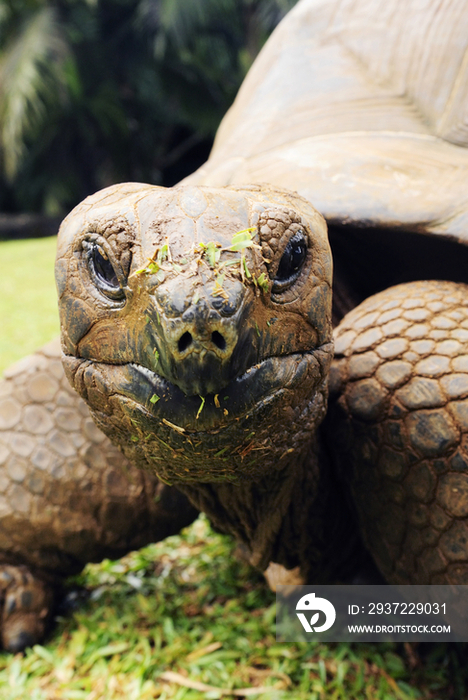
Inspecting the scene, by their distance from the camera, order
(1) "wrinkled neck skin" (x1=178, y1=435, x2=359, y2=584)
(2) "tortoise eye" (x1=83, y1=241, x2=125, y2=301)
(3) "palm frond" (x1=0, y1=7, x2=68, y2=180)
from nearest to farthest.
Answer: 1. (2) "tortoise eye" (x1=83, y1=241, x2=125, y2=301)
2. (1) "wrinkled neck skin" (x1=178, y1=435, x2=359, y2=584)
3. (3) "palm frond" (x1=0, y1=7, x2=68, y2=180)

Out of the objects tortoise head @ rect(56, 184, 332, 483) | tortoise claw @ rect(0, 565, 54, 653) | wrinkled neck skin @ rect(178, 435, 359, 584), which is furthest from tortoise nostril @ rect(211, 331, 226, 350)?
tortoise claw @ rect(0, 565, 54, 653)

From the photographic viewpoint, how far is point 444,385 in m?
1.40

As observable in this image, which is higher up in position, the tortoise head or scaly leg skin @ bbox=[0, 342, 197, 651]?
the tortoise head

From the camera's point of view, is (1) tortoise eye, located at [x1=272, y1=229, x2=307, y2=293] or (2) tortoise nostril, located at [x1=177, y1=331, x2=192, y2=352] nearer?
(2) tortoise nostril, located at [x1=177, y1=331, x2=192, y2=352]

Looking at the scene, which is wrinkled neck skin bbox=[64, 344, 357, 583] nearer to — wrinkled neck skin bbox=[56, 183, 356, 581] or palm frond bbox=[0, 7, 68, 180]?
wrinkled neck skin bbox=[56, 183, 356, 581]

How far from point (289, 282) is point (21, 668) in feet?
4.76

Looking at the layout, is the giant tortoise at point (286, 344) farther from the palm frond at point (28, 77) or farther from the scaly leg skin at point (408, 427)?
the palm frond at point (28, 77)

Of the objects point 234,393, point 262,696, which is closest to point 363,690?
point 262,696

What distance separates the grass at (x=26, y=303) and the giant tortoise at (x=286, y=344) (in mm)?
2343

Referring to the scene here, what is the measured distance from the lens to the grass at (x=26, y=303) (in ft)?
15.4

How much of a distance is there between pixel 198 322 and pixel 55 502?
1169 millimetres

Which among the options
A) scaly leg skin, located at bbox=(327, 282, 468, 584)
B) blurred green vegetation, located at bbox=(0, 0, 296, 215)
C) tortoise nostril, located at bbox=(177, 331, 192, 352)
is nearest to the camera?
tortoise nostril, located at bbox=(177, 331, 192, 352)

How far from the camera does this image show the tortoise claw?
1926mm
